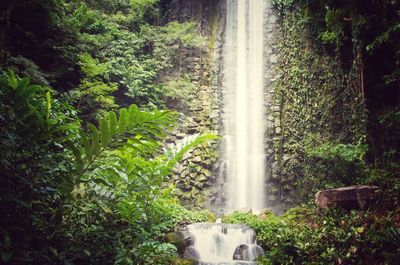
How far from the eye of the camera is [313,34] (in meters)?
10.4

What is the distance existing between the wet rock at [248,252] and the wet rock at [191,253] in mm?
782

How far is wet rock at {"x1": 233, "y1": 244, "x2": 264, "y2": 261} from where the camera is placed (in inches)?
235

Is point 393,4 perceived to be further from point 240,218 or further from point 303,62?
point 240,218

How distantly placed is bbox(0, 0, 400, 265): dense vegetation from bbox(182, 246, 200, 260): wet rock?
2.49 ft

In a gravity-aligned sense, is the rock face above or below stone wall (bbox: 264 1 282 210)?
below

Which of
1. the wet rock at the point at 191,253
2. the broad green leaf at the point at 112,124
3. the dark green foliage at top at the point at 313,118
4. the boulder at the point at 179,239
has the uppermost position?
the dark green foliage at top at the point at 313,118

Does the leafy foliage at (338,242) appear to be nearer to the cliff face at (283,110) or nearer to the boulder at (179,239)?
the boulder at (179,239)

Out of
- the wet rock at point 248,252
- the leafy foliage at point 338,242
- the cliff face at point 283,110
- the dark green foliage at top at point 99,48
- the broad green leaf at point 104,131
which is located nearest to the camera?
the broad green leaf at point 104,131

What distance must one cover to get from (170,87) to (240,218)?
221 inches

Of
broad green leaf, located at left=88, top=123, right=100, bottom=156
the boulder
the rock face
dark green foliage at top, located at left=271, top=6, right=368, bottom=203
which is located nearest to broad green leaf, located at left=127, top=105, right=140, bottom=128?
broad green leaf, located at left=88, top=123, right=100, bottom=156

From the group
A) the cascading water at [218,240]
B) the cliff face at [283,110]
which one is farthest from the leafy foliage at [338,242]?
the cliff face at [283,110]

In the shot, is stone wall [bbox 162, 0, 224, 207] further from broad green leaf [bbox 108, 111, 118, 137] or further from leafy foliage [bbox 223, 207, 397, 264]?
broad green leaf [bbox 108, 111, 118, 137]

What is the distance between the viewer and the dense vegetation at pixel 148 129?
2.47 meters

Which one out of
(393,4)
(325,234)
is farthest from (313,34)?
(325,234)
